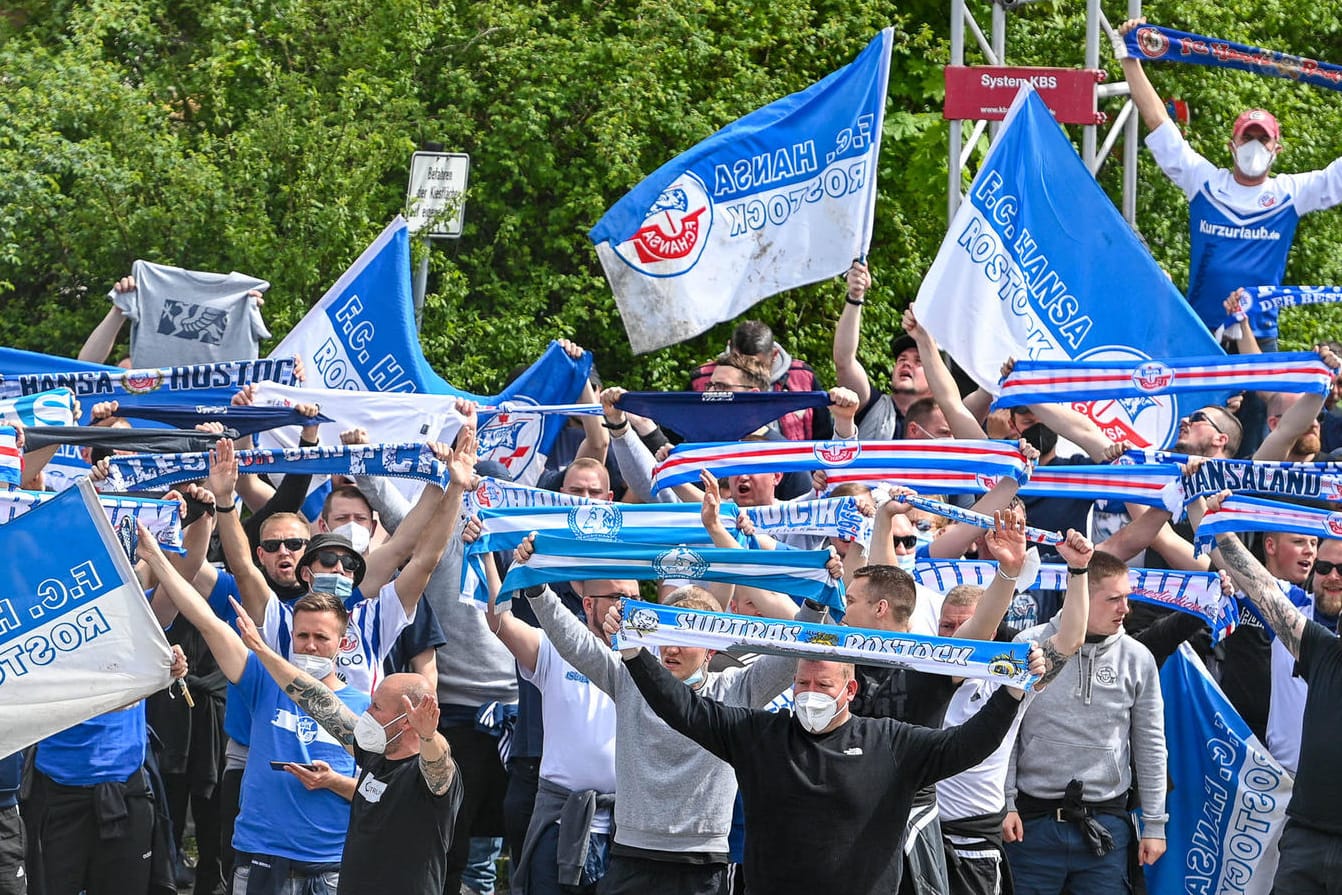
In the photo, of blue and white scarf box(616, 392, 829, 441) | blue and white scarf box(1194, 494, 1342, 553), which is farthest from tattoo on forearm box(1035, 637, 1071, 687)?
blue and white scarf box(616, 392, 829, 441)

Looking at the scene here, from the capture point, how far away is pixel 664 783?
7.61 m

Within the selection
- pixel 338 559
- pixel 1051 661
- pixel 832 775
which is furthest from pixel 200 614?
pixel 1051 661

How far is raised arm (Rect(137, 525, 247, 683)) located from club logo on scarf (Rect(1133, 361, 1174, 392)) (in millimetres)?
3989

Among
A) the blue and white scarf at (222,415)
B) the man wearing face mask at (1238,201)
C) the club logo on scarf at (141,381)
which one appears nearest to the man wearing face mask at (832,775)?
the blue and white scarf at (222,415)

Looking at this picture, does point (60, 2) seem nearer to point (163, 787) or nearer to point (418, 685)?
point (163, 787)

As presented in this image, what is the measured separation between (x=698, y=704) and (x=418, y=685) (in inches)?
43.7

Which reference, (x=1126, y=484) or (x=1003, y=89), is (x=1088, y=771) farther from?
(x=1003, y=89)

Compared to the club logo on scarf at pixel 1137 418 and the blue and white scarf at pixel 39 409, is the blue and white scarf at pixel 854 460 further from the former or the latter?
the blue and white scarf at pixel 39 409

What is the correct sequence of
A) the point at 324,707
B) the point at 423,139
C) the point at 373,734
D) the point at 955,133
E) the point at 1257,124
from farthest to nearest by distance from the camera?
the point at 423,139 < the point at 955,133 < the point at 1257,124 < the point at 324,707 < the point at 373,734

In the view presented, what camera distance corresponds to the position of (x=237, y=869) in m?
8.09

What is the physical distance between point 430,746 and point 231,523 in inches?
65.2

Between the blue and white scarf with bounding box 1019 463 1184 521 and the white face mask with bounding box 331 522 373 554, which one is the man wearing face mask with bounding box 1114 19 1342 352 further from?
the white face mask with bounding box 331 522 373 554

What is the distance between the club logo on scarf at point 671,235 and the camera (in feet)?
35.4

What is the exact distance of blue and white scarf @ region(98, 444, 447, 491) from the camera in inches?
345
